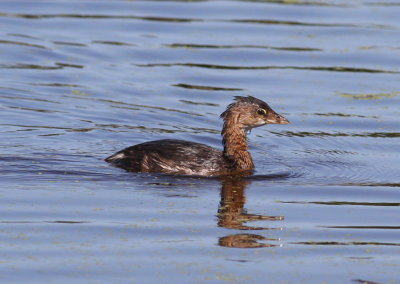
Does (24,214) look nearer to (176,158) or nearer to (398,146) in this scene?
(176,158)

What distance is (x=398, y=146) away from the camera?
14.2 metres

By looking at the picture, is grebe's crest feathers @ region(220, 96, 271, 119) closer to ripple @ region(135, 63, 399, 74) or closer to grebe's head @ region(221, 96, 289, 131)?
grebe's head @ region(221, 96, 289, 131)

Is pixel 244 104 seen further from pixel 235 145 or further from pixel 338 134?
pixel 338 134

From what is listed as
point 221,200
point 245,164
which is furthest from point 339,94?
point 221,200

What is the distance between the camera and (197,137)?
14938mm

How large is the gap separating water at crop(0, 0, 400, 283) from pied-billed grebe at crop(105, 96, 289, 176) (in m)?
0.25

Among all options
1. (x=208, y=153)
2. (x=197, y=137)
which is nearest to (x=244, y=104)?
(x=208, y=153)

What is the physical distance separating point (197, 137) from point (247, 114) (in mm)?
1543

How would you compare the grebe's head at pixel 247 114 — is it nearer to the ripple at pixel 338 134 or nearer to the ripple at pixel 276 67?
the ripple at pixel 338 134

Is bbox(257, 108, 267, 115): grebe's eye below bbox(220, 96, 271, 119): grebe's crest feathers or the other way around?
below

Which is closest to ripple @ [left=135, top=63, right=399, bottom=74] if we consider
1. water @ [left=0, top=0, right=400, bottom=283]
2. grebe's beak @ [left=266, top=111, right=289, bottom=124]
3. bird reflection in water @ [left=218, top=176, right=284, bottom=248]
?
water @ [left=0, top=0, right=400, bottom=283]

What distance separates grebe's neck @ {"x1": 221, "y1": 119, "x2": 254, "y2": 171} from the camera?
13.4 metres

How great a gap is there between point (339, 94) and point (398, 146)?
9.46ft

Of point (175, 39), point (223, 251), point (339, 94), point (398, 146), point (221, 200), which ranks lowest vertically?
point (223, 251)
